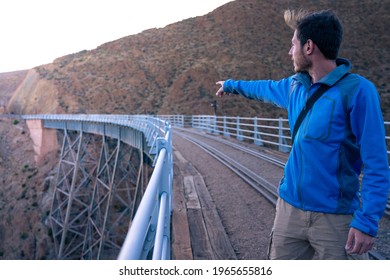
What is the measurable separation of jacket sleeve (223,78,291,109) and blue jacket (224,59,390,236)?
176 mm

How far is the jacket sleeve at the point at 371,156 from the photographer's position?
70.8 inches

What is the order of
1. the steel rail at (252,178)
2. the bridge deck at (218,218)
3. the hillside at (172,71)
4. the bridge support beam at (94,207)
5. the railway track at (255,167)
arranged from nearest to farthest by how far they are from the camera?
the bridge deck at (218,218)
the steel rail at (252,178)
the railway track at (255,167)
the bridge support beam at (94,207)
the hillside at (172,71)

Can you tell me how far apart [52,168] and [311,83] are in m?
34.1

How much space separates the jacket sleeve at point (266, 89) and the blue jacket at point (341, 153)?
0.58ft

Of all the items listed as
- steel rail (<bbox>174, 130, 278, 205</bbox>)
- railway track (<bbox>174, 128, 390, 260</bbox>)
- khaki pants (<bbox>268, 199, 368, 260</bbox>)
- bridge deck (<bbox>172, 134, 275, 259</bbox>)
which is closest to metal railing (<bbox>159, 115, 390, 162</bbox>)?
railway track (<bbox>174, 128, 390, 260</bbox>)

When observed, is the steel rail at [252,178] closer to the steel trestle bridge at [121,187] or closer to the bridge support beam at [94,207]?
the steel trestle bridge at [121,187]

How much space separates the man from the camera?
5.96 feet

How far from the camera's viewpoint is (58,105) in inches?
1848

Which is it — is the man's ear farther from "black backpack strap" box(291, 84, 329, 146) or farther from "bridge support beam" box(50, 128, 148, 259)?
"bridge support beam" box(50, 128, 148, 259)

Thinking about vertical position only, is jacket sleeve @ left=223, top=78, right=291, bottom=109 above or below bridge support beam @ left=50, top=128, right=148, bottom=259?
above

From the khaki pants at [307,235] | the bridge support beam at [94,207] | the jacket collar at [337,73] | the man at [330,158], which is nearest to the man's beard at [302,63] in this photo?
the man at [330,158]

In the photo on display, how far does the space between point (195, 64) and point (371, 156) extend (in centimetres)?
5043

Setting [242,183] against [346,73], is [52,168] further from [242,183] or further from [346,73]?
[346,73]

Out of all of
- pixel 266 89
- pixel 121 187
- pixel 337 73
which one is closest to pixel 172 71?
pixel 121 187
